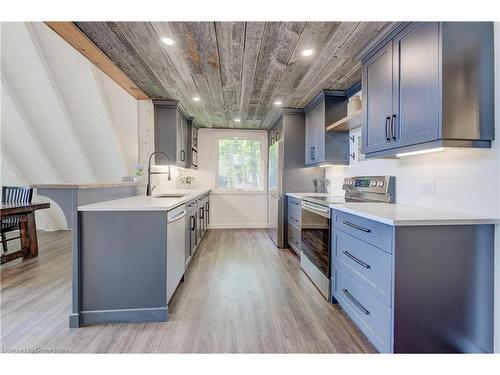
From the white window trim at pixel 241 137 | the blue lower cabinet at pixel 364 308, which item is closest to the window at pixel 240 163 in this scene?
the white window trim at pixel 241 137

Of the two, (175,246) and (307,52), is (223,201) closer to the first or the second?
(175,246)

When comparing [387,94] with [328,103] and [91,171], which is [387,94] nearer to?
[328,103]

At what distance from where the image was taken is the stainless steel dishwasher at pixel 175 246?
6.66 ft

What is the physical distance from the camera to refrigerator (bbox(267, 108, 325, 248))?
392cm

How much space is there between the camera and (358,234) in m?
1.72

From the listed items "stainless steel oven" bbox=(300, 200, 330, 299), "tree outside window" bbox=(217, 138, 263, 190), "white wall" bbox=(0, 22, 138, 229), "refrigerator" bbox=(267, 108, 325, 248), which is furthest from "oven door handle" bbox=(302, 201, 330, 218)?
"tree outside window" bbox=(217, 138, 263, 190)

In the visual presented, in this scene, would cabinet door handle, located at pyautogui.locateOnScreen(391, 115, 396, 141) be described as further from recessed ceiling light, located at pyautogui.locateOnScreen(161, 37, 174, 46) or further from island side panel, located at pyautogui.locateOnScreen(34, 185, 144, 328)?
island side panel, located at pyautogui.locateOnScreen(34, 185, 144, 328)

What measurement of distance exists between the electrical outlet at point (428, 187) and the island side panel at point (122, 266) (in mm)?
2111

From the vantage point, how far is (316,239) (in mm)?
2523

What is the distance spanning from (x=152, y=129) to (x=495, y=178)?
3.73m

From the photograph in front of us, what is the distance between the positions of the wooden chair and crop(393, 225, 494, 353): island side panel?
4.59 metres

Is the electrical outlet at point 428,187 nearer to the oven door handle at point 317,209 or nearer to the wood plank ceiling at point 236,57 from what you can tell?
the oven door handle at point 317,209

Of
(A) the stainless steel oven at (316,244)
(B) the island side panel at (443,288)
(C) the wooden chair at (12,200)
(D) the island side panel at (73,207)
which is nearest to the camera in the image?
(B) the island side panel at (443,288)
